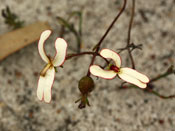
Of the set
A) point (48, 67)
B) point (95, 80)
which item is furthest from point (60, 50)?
point (95, 80)

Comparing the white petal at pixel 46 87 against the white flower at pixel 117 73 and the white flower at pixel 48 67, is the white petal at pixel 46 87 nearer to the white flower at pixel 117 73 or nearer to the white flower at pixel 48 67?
the white flower at pixel 48 67

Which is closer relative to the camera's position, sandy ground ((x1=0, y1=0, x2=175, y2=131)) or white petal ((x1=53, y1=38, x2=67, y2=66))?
white petal ((x1=53, y1=38, x2=67, y2=66))

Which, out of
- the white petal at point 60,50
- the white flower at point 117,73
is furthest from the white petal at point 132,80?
the white petal at point 60,50

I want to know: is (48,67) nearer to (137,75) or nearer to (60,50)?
(60,50)

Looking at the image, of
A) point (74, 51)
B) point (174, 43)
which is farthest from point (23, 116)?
point (174, 43)

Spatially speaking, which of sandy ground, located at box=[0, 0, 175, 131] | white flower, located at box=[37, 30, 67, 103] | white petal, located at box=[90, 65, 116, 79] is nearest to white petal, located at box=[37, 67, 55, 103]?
white flower, located at box=[37, 30, 67, 103]

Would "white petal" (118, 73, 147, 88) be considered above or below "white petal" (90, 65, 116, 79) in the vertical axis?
below

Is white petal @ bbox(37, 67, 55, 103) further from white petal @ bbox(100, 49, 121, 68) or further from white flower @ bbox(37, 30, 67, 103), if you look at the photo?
white petal @ bbox(100, 49, 121, 68)
